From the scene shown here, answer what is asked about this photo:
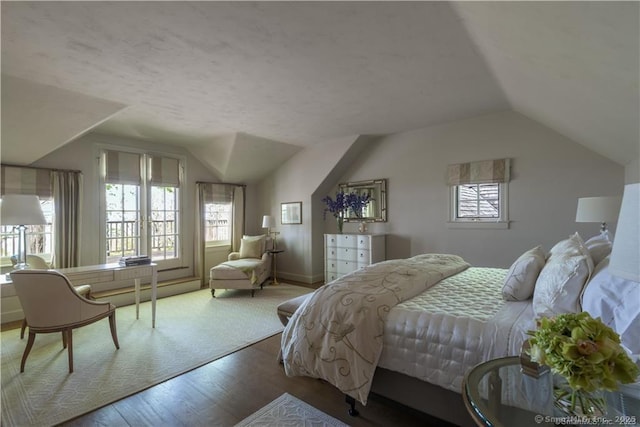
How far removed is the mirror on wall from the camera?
16.5 ft

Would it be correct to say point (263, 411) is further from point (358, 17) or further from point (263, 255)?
point (263, 255)

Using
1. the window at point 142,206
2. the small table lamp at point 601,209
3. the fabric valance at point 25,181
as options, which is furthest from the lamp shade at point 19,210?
the small table lamp at point 601,209

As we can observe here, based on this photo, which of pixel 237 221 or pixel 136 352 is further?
pixel 237 221

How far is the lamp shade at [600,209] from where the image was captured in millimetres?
2504

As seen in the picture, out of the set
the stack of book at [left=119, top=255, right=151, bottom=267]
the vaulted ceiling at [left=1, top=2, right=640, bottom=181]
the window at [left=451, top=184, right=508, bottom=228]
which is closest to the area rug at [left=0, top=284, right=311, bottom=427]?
the stack of book at [left=119, top=255, right=151, bottom=267]

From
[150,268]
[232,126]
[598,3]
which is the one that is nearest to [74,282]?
[150,268]

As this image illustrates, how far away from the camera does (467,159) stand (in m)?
4.20

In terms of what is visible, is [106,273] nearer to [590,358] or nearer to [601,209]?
[590,358]

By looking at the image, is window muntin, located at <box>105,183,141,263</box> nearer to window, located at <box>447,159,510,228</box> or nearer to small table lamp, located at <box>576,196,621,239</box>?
window, located at <box>447,159,510,228</box>

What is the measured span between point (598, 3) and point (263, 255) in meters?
4.99

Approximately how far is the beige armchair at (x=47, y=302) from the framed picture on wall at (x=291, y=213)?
12.4 ft

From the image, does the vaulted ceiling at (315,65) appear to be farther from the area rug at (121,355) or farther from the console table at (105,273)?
the area rug at (121,355)

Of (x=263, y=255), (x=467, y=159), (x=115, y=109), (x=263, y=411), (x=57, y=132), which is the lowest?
(x=263, y=411)

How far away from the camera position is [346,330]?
5.91ft
